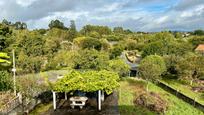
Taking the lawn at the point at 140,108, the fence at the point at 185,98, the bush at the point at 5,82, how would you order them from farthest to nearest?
1. the fence at the point at 185,98
2. the bush at the point at 5,82
3. the lawn at the point at 140,108

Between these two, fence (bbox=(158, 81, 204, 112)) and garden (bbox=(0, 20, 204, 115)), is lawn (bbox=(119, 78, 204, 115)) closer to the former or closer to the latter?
garden (bbox=(0, 20, 204, 115))

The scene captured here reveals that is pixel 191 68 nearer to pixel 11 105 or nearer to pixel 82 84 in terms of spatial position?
pixel 82 84

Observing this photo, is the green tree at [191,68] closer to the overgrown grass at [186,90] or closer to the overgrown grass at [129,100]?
the overgrown grass at [186,90]

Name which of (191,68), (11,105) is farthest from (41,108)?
(191,68)

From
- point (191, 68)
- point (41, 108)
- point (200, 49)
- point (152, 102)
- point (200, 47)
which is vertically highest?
point (200, 47)

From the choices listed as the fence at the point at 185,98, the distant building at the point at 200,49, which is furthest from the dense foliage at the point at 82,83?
the distant building at the point at 200,49

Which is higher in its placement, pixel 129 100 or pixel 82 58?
pixel 82 58

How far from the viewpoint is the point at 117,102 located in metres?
23.4

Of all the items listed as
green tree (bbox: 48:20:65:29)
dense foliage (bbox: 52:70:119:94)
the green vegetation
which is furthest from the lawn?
green tree (bbox: 48:20:65:29)

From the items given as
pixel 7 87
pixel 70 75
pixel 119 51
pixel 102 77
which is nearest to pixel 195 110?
pixel 102 77

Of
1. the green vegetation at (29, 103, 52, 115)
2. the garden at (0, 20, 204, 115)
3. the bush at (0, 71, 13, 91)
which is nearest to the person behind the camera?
the green vegetation at (29, 103, 52, 115)

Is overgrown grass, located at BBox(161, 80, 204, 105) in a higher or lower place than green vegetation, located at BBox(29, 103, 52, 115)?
lower

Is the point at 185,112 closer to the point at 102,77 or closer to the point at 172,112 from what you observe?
the point at 172,112

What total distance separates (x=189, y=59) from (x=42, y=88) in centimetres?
1878
